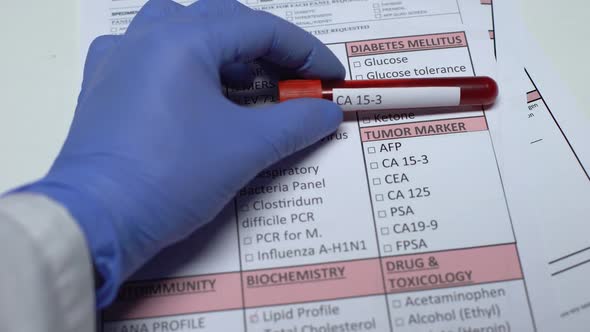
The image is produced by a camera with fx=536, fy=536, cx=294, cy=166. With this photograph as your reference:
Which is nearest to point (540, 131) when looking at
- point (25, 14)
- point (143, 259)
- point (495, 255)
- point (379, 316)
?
point (495, 255)

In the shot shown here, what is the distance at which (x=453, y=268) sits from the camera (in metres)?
0.56

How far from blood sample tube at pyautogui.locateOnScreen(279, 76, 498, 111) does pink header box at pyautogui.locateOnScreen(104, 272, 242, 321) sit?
212mm

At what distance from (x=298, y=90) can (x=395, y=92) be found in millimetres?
106

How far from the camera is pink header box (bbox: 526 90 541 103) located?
2.05 feet

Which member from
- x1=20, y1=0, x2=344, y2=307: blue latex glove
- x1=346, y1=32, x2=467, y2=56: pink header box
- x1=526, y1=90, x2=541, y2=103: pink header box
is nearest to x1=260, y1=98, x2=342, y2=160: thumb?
x1=20, y1=0, x2=344, y2=307: blue latex glove

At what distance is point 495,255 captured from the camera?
22.0 inches

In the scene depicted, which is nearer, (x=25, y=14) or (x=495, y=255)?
(x=495, y=255)

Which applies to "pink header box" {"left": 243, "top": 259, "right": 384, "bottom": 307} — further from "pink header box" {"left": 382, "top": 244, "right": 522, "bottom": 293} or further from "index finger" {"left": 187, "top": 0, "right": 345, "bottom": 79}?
"index finger" {"left": 187, "top": 0, "right": 345, "bottom": 79}

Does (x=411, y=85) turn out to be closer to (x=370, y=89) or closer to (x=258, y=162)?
(x=370, y=89)

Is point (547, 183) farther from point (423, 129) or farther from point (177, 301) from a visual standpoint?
point (177, 301)

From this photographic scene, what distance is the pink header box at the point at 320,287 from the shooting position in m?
0.55

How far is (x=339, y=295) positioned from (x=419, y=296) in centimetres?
8

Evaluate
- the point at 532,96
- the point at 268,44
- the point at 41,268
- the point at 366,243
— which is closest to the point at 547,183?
the point at 532,96

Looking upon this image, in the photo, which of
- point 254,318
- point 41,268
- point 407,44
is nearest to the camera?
point 41,268
